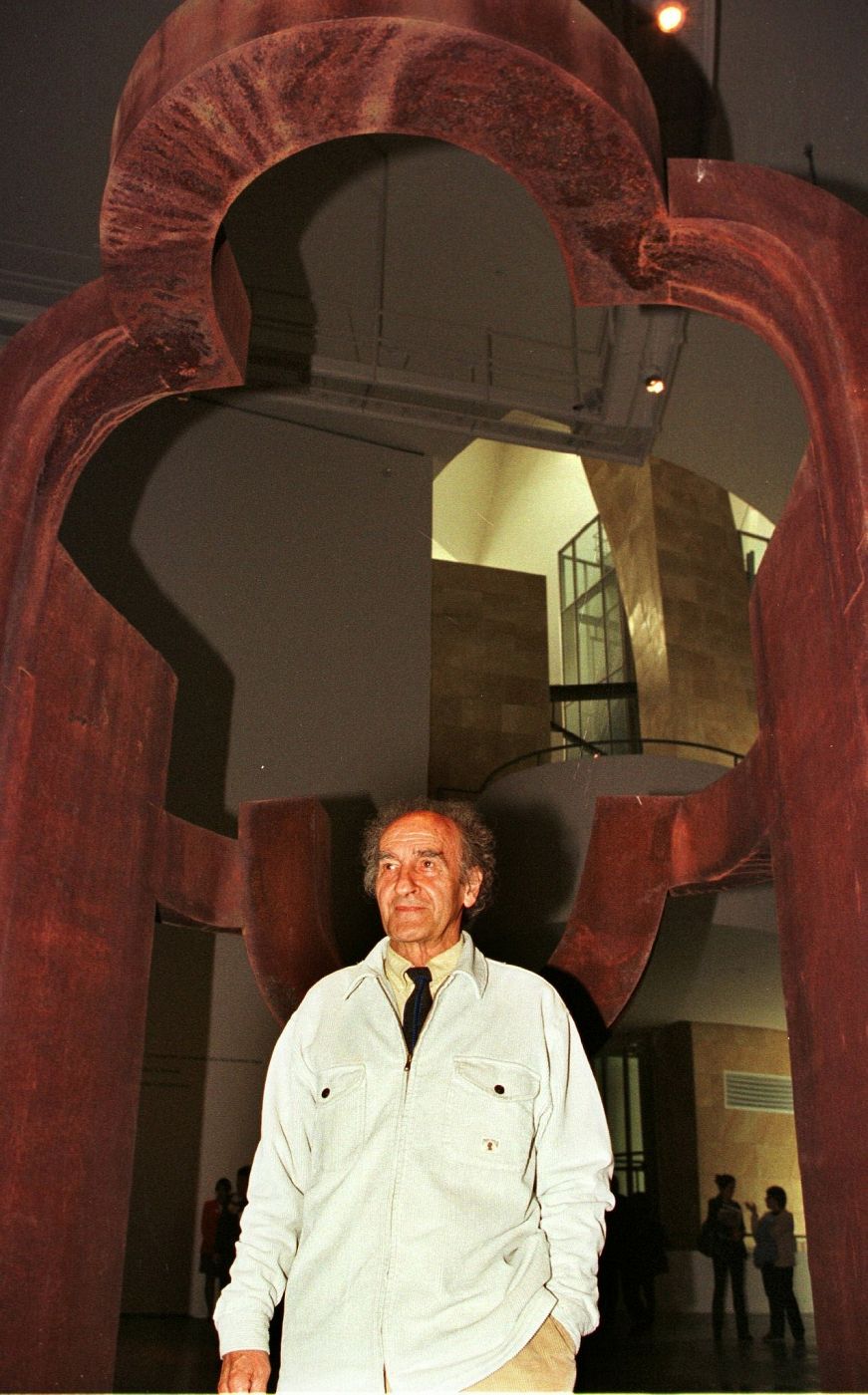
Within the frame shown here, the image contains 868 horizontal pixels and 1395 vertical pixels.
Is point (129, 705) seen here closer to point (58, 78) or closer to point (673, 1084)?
point (58, 78)

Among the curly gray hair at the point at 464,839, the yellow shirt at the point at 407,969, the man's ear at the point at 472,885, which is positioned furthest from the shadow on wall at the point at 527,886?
the yellow shirt at the point at 407,969

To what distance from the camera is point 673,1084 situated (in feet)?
49.7

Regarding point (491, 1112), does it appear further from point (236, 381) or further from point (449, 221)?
point (449, 221)

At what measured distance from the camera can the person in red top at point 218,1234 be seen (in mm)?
8750

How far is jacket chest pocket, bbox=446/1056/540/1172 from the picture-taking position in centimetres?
254

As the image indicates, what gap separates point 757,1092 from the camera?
15156 millimetres

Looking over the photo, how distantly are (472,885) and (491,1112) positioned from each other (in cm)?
70

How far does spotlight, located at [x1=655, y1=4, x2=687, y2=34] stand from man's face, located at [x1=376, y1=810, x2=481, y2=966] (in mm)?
6022

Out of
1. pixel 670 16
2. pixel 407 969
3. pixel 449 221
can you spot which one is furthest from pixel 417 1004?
pixel 449 221

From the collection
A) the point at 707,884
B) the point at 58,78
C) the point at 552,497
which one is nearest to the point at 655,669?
the point at 552,497

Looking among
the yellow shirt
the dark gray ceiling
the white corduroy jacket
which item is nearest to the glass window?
the dark gray ceiling

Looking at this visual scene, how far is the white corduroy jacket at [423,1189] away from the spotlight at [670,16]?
251 inches

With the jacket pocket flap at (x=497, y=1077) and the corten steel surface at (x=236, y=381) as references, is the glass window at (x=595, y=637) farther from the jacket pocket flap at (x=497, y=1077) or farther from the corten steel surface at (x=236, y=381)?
the jacket pocket flap at (x=497, y=1077)

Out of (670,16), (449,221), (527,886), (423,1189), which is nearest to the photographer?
(423,1189)
